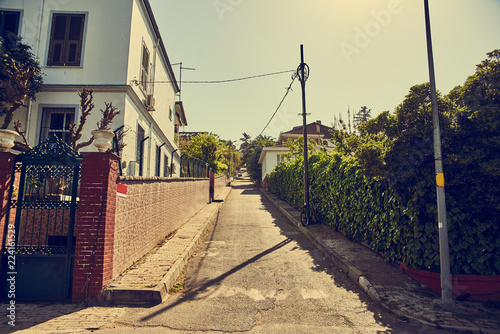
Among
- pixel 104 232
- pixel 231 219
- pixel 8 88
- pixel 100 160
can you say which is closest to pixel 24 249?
pixel 104 232

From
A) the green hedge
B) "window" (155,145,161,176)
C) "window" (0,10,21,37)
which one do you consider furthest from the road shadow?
"window" (0,10,21,37)

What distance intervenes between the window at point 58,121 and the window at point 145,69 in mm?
3175

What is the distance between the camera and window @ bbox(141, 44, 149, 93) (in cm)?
1165

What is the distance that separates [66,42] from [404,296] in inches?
498

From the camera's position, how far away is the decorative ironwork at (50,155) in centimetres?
472

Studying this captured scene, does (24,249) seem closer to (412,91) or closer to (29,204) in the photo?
(29,204)

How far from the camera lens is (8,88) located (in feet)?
25.2

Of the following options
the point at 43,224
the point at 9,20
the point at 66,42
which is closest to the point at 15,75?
the point at 66,42

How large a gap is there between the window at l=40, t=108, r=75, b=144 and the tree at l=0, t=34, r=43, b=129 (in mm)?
728

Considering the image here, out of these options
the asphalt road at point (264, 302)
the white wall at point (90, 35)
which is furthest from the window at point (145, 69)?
the asphalt road at point (264, 302)

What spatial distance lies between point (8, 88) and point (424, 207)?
1095 centimetres

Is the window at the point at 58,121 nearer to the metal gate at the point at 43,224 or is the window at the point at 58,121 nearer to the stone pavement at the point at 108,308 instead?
the metal gate at the point at 43,224

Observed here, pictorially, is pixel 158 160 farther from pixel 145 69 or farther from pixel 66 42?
pixel 66 42

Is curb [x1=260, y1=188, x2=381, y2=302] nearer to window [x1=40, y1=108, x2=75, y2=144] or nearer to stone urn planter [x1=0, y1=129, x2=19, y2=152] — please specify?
stone urn planter [x1=0, y1=129, x2=19, y2=152]
